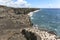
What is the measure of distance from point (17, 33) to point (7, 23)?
2.67 metres

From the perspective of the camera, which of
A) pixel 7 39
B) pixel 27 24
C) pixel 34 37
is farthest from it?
pixel 27 24

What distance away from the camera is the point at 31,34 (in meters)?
18.7

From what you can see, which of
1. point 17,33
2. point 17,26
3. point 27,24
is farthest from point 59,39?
point 17,33

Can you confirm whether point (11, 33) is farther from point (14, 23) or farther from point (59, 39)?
point (59, 39)

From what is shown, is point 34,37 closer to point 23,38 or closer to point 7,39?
point 23,38

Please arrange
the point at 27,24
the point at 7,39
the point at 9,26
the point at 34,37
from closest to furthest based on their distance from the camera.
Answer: the point at 7,39 < the point at 34,37 < the point at 9,26 < the point at 27,24

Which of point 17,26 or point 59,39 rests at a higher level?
point 17,26

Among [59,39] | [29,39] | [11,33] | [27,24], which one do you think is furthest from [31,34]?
[59,39]

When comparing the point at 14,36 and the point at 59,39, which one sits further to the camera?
the point at 59,39

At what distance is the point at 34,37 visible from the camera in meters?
18.1

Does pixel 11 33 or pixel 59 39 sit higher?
pixel 11 33

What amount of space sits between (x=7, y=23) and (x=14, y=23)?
0.81m

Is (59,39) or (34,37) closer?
(34,37)

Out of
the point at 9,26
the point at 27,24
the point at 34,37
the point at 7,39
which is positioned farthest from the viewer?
the point at 27,24
